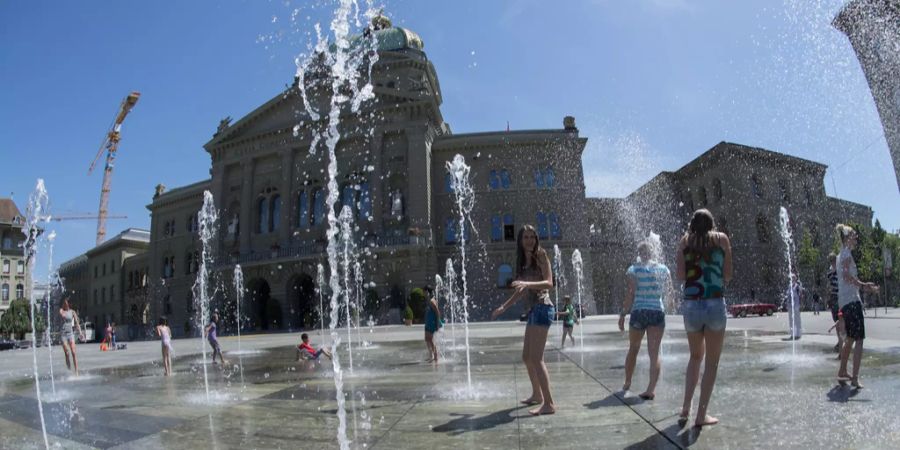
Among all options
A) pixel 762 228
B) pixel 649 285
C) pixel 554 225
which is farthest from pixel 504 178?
pixel 649 285

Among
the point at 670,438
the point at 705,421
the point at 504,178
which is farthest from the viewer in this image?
the point at 504,178

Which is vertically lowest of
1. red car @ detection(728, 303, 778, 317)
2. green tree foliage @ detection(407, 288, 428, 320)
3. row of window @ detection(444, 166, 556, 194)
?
red car @ detection(728, 303, 778, 317)

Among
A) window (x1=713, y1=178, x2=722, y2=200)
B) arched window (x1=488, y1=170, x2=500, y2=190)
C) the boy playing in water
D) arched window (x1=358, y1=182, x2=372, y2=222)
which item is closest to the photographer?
the boy playing in water

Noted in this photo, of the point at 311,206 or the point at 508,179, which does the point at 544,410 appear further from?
the point at 311,206

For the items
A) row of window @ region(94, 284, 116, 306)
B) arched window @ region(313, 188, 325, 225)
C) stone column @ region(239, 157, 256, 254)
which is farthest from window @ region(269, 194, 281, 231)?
row of window @ region(94, 284, 116, 306)

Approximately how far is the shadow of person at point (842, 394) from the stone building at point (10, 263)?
85.0 m

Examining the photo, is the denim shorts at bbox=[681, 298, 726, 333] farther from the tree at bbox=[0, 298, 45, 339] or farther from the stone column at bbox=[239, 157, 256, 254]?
the tree at bbox=[0, 298, 45, 339]

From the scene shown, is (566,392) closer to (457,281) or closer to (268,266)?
(457,281)

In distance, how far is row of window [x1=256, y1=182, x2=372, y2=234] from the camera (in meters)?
40.1

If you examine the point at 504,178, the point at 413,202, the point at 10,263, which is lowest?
the point at 10,263

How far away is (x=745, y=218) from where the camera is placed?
144 feet

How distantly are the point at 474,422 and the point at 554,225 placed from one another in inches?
1441

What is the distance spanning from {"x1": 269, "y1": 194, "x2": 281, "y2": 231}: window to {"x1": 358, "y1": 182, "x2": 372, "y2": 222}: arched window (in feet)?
25.8

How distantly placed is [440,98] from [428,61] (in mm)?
5867
